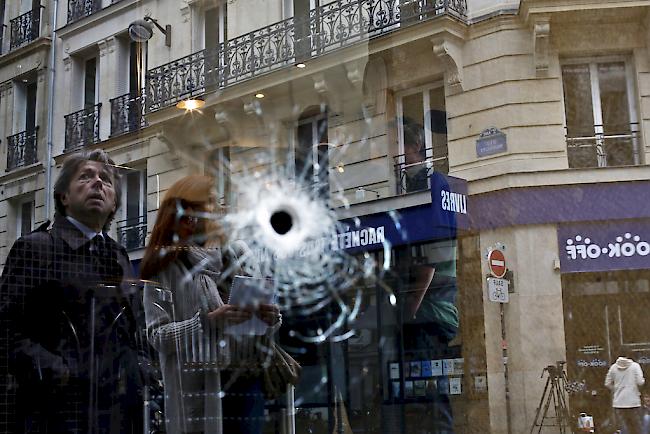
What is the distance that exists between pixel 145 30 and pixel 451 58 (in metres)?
1.05

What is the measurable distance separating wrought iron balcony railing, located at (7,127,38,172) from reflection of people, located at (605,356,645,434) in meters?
2.21

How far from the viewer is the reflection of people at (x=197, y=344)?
3.89 ft

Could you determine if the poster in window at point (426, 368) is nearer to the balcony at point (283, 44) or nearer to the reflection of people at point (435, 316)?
the reflection of people at point (435, 316)

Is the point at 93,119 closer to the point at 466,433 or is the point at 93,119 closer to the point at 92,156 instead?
the point at 92,156

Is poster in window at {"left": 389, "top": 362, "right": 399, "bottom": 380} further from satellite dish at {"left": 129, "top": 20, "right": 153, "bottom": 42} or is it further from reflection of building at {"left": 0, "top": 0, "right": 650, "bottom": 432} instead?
satellite dish at {"left": 129, "top": 20, "right": 153, "bottom": 42}

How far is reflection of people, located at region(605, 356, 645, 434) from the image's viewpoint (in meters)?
2.88

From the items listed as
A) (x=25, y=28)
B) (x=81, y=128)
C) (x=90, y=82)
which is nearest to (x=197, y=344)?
(x=81, y=128)

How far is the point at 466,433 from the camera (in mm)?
2258

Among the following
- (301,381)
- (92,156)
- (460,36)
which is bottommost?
(301,381)

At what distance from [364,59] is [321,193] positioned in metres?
0.50

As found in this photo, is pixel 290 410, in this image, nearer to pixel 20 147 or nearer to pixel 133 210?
pixel 133 210

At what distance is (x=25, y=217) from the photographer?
127cm

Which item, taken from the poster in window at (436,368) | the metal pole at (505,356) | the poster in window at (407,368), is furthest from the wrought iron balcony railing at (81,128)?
the metal pole at (505,356)

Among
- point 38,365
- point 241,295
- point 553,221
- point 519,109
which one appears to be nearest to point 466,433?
point 553,221
